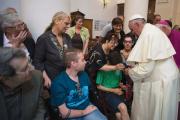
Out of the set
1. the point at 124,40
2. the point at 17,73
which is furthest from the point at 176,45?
the point at 17,73

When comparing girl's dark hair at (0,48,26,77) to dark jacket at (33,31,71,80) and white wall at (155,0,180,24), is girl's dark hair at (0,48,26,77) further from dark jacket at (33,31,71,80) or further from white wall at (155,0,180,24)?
white wall at (155,0,180,24)

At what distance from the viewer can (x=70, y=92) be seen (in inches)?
98.9

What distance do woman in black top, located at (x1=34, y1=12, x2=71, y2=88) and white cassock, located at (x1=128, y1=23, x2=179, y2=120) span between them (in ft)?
2.62

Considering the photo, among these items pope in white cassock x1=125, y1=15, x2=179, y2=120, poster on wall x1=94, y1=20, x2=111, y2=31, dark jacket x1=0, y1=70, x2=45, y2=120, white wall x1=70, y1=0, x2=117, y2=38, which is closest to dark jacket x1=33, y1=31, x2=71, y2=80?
dark jacket x1=0, y1=70, x2=45, y2=120

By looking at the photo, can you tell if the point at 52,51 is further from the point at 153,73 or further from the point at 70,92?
the point at 153,73

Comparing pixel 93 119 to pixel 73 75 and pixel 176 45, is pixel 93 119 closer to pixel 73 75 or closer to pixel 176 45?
pixel 73 75

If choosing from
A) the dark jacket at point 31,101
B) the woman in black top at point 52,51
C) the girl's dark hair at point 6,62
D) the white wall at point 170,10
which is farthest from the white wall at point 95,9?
the girl's dark hair at point 6,62

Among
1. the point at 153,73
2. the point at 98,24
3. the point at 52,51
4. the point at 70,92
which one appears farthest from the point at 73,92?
the point at 98,24

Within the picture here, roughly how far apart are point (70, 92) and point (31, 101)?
57 cm

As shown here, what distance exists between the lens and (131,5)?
538 cm

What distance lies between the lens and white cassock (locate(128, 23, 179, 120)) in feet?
9.37

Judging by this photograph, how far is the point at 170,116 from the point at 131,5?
9.57 ft

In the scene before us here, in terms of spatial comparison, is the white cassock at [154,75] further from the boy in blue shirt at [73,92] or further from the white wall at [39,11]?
the white wall at [39,11]

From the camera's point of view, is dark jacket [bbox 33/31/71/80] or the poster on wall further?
the poster on wall
